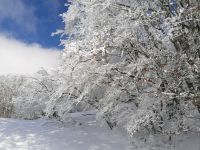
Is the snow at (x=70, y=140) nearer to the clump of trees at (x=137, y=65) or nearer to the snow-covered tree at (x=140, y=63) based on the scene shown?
the clump of trees at (x=137, y=65)

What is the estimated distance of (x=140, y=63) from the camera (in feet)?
11.7

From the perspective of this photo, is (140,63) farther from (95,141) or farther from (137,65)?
(95,141)

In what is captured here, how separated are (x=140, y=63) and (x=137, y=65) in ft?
0.33

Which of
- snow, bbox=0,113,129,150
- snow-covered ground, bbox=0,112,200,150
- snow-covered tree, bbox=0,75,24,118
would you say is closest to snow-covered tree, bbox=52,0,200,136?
snow-covered ground, bbox=0,112,200,150

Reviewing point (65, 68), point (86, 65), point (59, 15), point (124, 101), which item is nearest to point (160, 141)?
point (124, 101)

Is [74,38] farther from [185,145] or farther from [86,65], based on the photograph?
[185,145]

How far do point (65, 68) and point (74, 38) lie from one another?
3.28m

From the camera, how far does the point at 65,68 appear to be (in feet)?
12.8

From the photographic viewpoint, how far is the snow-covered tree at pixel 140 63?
310 centimetres

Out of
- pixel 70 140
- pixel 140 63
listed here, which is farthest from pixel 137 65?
pixel 70 140

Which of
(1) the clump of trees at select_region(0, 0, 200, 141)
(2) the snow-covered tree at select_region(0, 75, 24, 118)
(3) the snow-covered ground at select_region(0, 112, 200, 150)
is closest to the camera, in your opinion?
(1) the clump of trees at select_region(0, 0, 200, 141)

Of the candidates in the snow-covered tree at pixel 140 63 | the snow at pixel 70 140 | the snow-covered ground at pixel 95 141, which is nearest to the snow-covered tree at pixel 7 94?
the snow at pixel 70 140

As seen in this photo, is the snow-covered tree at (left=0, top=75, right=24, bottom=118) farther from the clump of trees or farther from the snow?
the snow

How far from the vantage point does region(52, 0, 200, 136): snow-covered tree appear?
122 inches
